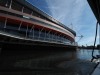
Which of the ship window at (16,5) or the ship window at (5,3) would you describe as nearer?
the ship window at (5,3)

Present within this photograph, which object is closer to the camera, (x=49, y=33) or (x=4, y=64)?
(x=4, y=64)

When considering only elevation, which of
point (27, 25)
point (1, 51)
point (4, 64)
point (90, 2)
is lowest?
point (4, 64)

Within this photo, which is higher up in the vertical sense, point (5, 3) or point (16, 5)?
point (16, 5)

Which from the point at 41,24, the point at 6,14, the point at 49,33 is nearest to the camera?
the point at 6,14

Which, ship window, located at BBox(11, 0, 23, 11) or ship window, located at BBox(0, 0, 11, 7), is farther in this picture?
ship window, located at BBox(11, 0, 23, 11)

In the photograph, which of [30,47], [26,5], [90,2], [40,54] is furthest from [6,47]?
[90,2]

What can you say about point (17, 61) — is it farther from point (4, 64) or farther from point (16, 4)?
point (16, 4)

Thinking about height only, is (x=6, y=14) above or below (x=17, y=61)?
above

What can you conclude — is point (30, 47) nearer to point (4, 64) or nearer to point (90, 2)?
point (4, 64)

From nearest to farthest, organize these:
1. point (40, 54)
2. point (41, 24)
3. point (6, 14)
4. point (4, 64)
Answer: point (4, 64) < point (6, 14) < point (40, 54) < point (41, 24)

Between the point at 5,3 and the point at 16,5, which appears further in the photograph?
the point at 16,5

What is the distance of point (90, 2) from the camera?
9.86 m

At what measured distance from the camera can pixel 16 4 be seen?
128 feet

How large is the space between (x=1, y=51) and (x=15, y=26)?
482 inches
